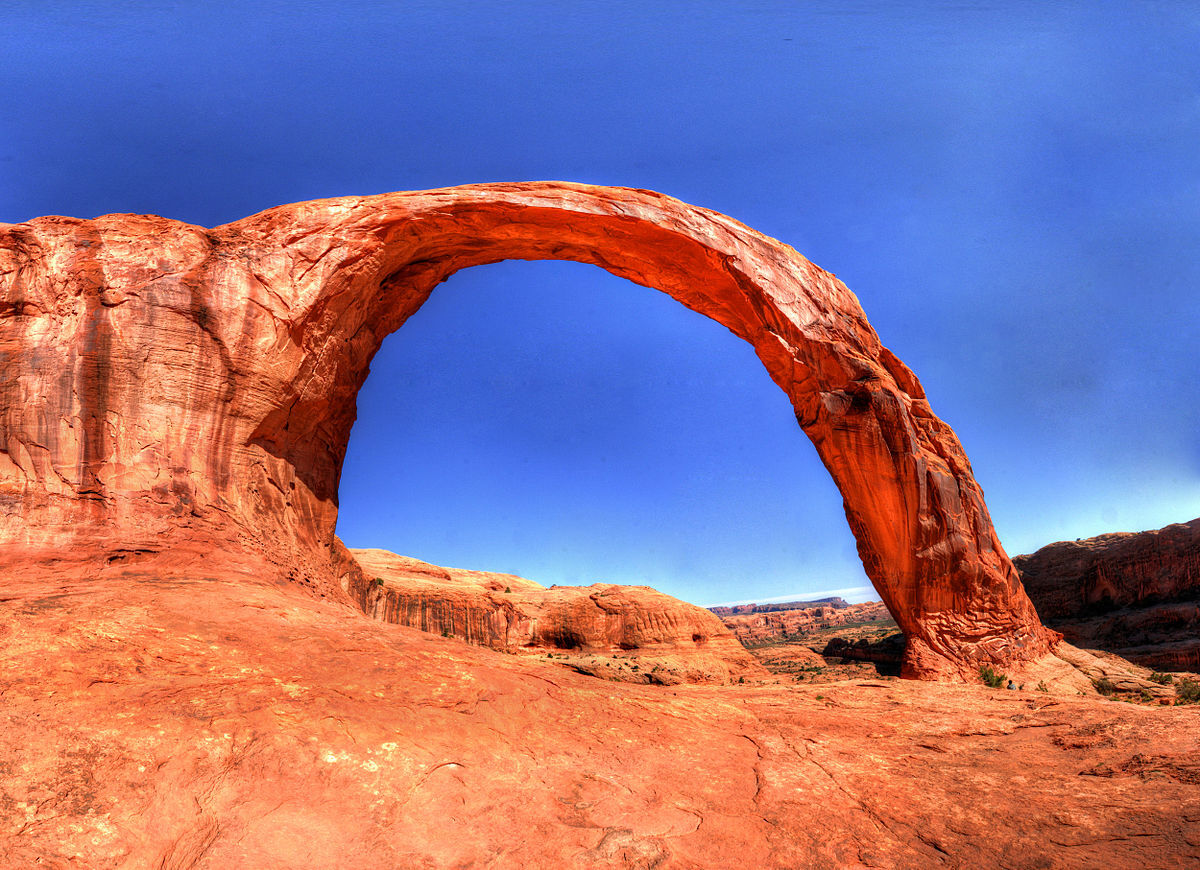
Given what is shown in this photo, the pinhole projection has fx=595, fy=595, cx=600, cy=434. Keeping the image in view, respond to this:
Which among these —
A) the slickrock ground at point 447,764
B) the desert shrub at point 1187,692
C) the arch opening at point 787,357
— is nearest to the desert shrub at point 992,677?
the arch opening at point 787,357

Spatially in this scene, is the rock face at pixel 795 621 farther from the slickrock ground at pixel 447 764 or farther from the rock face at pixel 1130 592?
the slickrock ground at pixel 447 764

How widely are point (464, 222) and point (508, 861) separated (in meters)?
11.7

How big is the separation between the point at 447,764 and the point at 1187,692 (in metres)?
13.7

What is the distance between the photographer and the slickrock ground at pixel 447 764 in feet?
11.7

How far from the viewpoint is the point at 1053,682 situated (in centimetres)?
1220

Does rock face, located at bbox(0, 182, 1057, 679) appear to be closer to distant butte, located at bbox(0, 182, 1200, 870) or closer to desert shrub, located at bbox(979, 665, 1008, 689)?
distant butte, located at bbox(0, 182, 1200, 870)

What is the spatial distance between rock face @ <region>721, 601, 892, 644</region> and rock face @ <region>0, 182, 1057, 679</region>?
56189 mm

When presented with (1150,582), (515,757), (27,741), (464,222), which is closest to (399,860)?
(515,757)

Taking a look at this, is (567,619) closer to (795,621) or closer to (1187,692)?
(1187,692)

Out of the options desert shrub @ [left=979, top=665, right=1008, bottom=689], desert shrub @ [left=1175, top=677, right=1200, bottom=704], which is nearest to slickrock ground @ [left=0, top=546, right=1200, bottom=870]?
desert shrub @ [left=979, top=665, right=1008, bottom=689]

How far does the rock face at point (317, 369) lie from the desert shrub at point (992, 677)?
0.75 ft

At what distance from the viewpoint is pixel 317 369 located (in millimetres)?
10844

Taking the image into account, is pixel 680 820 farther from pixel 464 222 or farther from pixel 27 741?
pixel 464 222

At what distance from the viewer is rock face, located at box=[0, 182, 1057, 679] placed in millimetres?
7961
